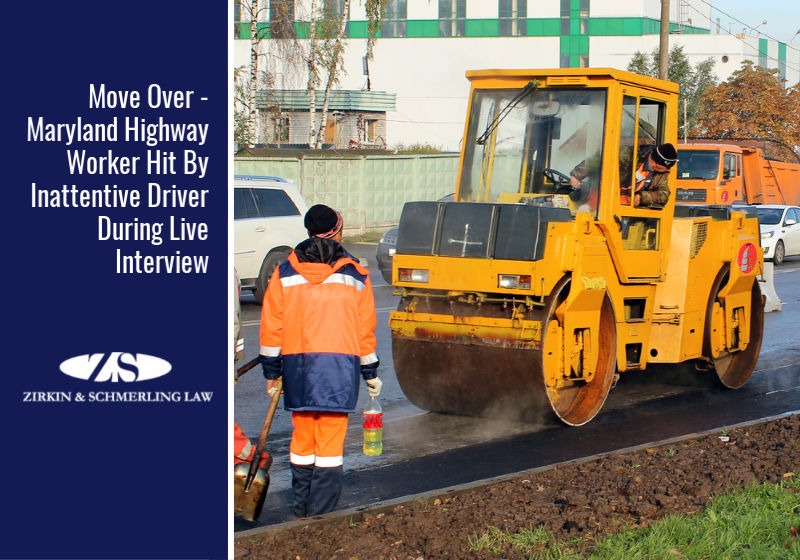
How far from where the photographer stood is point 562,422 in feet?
30.3

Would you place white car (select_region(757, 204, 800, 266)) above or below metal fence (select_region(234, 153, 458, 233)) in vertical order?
below

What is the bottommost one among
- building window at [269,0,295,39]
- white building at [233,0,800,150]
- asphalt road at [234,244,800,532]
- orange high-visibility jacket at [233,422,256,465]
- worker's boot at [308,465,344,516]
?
asphalt road at [234,244,800,532]

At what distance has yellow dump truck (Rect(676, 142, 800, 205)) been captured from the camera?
30.6 metres

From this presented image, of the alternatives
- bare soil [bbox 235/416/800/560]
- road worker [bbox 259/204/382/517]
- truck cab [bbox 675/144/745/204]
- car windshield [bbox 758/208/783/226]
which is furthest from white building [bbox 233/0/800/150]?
road worker [bbox 259/204/382/517]

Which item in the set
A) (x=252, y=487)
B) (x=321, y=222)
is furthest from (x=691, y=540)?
(x=321, y=222)

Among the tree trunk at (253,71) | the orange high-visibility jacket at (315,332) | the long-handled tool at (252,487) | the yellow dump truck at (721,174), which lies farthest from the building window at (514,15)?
the long-handled tool at (252,487)

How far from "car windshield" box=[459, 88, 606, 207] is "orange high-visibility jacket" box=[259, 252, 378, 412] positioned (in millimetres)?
3936

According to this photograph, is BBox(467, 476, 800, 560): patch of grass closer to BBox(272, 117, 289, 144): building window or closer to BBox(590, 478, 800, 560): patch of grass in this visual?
BBox(590, 478, 800, 560): patch of grass

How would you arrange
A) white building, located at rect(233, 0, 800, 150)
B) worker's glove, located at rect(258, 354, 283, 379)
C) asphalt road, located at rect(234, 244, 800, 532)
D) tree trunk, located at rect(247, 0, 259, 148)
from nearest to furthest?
worker's glove, located at rect(258, 354, 283, 379) < asphalt road, located at rect(234, 244, 800, 532) < tree trunk, located at rect(247, 0, 259, 148) < white building, located at rect(233, 0, 800, 150)

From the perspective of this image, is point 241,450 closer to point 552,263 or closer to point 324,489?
point 324,489

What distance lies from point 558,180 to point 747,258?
2515 mm

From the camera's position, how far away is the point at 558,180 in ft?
32.2
